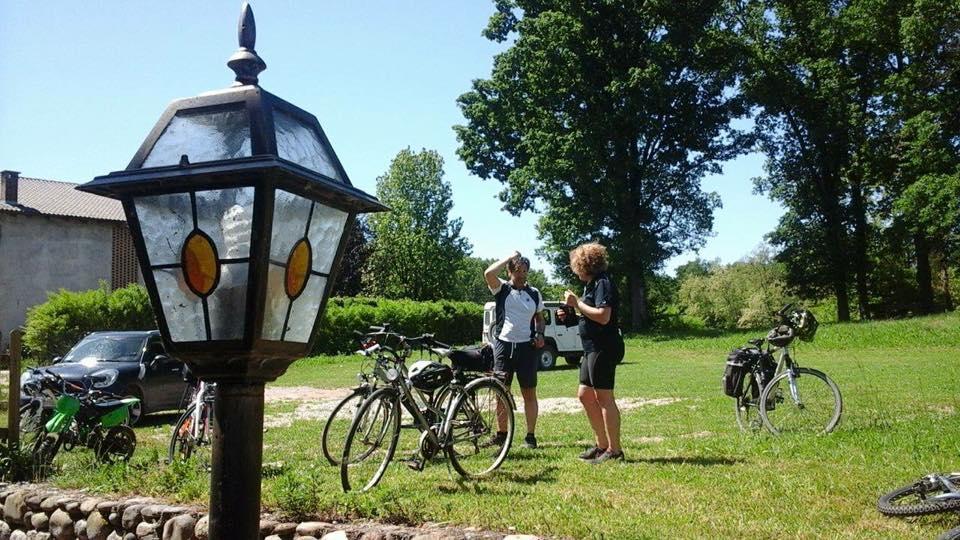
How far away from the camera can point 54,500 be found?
6055 mm

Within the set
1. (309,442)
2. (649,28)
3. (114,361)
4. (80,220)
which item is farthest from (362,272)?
(309,442)

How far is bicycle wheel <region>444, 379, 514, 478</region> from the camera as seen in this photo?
6.52 meters

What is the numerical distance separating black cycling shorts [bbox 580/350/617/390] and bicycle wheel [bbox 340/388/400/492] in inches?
66.6

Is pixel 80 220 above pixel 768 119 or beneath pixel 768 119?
beneath

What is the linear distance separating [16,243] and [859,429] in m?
37.0

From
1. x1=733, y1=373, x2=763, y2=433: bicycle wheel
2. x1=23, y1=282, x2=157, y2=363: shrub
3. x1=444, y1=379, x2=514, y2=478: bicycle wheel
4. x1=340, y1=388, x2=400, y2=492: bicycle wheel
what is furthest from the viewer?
x1=23, y1=282, x2=157, y2=363: shrub

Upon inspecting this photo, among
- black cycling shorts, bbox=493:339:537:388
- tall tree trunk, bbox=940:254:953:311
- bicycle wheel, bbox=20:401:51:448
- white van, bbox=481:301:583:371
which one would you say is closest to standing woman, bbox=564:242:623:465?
black cycling shorts, bbox=493:339:537:388

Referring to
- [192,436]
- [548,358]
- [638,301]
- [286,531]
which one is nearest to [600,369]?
[286,531]

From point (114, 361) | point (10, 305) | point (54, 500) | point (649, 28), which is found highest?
point (649, 28)

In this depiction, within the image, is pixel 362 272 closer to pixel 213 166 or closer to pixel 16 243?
pixel 16 243

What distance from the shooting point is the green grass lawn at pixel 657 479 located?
14.6 ft

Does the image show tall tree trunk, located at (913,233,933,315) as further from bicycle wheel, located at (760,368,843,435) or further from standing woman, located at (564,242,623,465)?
standing woman, located at (564,242,623,465)

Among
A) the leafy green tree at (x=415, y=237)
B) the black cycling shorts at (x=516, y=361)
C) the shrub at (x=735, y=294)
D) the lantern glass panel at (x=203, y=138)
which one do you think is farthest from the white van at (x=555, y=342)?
the leafy green tree at (x=415, y=237)

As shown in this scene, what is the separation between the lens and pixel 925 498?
4.39 meters
